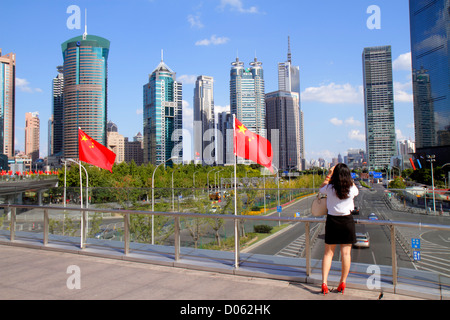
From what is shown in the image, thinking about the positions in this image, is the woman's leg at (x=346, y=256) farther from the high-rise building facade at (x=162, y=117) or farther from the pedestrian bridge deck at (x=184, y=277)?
the high-rise building facade at (x=162, y=117)

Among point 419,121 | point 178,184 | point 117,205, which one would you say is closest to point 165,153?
point 419,121

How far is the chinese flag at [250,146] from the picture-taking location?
536 inches

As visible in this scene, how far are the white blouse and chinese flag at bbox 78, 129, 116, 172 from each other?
32.4 ft

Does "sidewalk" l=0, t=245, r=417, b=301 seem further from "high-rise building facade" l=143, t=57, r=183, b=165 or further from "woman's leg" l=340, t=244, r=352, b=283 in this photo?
"high-rise building facade" l=143, t=57, r=183, b=165

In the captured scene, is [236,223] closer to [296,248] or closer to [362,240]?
[296,248]

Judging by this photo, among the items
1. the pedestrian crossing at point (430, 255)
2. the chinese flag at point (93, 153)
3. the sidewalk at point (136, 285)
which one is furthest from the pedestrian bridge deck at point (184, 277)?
the chinese flag at point (93, 153)

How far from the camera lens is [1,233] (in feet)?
29.0

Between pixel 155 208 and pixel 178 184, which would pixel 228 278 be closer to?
pixel 155 208

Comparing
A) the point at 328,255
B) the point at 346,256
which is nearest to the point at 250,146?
the point at 328,255

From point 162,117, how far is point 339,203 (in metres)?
166

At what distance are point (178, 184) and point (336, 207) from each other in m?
41.0

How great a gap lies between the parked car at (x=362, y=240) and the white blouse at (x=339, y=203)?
19.1 inches

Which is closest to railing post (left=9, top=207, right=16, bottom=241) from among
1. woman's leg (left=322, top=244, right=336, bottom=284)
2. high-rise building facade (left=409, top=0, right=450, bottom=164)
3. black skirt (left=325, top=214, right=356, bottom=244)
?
woman's leg (left=322, top=244, right=336, bottom=284)

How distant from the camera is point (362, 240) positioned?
484cm
